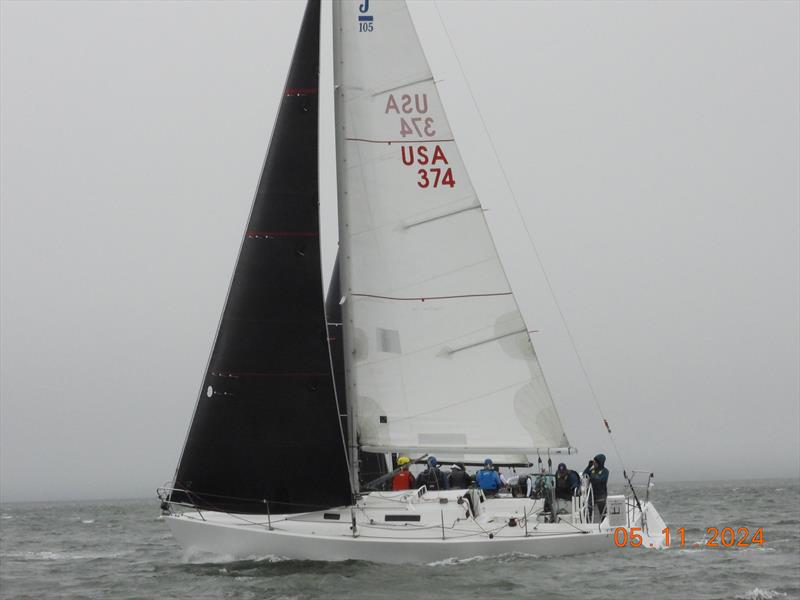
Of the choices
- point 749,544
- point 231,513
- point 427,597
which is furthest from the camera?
point 749,544

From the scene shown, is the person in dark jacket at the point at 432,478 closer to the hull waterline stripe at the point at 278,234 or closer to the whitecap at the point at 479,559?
the whitecap at the point at 479,559

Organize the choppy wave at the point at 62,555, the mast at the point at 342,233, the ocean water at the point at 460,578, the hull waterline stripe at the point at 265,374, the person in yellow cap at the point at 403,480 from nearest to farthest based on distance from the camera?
the ocean water at the point at 460,578 < the hull waterline stripe at the point at 265,374 < the mast at the point at 342,233 < the person in yellow cap at the point at 403,480 < the choppy wave at the point at 62,555

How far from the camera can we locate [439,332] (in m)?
A: 19.1

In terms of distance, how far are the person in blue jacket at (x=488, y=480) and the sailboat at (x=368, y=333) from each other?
0.44 m

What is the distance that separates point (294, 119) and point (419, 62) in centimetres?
254

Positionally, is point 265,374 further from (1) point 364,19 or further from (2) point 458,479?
(1) point 364,19

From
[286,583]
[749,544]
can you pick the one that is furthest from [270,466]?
[749,544]

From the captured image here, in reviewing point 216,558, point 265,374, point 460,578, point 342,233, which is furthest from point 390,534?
point 342,233

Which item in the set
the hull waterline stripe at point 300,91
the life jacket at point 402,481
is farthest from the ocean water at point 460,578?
the hull waterline stripe at point 300,91

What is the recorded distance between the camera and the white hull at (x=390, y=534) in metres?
17.1

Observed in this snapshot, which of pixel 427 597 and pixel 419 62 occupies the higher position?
pixel 419 62

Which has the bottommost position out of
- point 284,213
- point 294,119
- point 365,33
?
point 284,213

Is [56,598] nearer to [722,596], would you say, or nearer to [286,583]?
[286,583]

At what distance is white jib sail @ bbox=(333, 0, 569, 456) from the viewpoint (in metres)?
19.0
